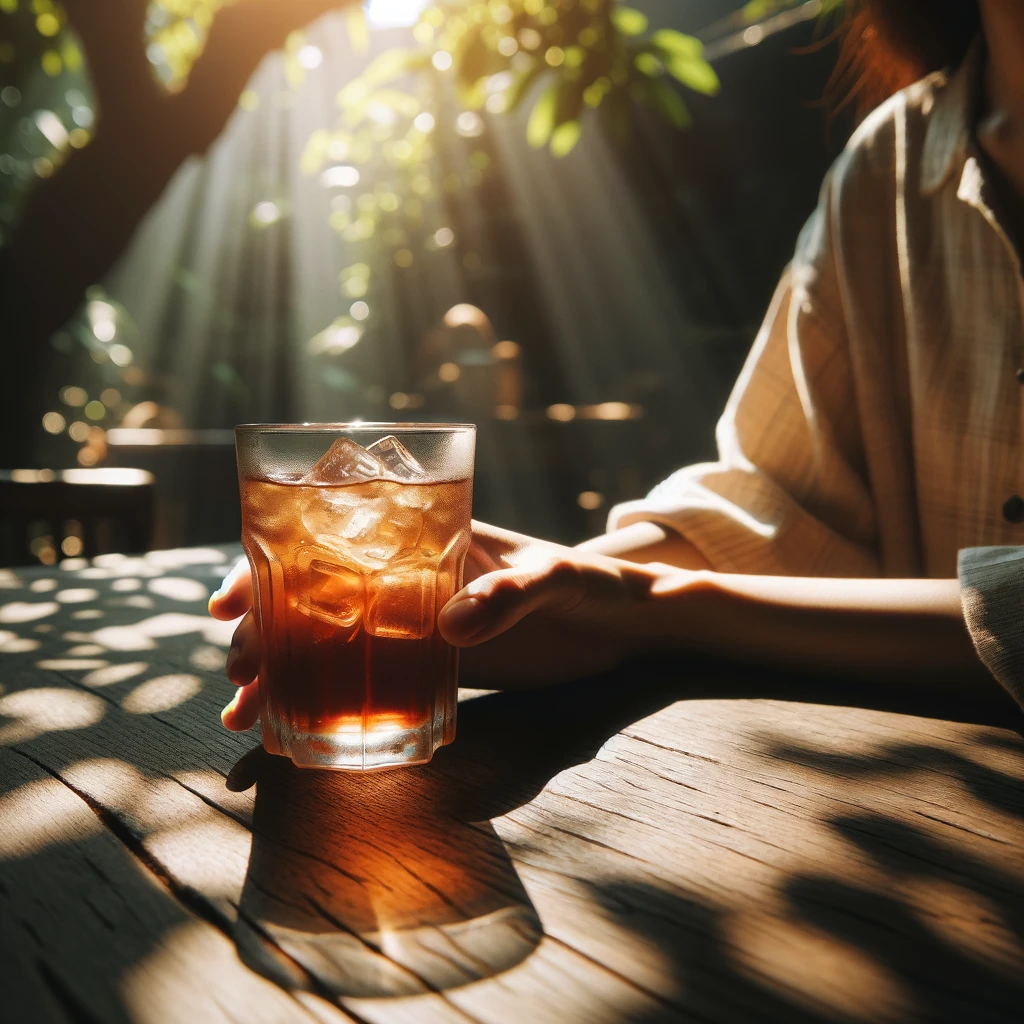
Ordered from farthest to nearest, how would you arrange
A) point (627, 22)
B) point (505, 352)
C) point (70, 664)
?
point (505, 352) → point (627, 22) → point (70, 664)

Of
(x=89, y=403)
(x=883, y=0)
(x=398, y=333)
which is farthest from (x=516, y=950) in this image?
(x=89, y=403)

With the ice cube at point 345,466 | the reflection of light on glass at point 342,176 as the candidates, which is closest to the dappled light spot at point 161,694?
the ice cube at point 345,466

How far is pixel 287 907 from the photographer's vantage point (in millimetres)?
559

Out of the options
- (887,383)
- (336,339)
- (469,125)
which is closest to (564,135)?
(887,383)

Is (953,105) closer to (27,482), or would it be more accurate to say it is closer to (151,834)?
(151,834)

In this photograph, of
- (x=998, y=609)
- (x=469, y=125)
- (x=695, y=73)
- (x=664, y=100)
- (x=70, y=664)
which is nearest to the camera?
(x=998, y=609)

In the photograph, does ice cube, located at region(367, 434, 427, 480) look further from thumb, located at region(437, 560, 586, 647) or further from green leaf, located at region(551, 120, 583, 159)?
green leaf, located at region(551, 120, 583, 159)

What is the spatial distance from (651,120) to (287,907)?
26.9 ft

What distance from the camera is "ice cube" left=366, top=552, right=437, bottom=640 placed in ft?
2.77

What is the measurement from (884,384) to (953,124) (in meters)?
0.49

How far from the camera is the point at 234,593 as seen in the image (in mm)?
974

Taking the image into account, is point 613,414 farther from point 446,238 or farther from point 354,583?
point 354,583

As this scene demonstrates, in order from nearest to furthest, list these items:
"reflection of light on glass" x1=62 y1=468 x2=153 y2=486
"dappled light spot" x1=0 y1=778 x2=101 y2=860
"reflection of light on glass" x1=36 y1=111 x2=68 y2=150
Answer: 1. "dappled light spot" x1=0 y1=778 x2=101 y2=860
2. "reflection of light on glass" x1=62 y1=468 x2=153 y2=486
3. "reflection of light on glass" x1=36 y1=111 x2=68 y2=150

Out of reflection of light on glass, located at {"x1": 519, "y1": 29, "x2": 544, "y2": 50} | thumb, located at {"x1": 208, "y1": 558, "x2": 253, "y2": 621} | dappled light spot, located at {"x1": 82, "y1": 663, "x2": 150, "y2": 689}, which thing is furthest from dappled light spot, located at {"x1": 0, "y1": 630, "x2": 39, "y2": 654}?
reflection of light on glass, located at {"x1": 519, "y1": 29, "x2": 544, "y2": 50}
